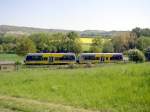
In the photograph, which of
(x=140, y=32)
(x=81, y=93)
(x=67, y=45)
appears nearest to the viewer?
(x=81, y=93)

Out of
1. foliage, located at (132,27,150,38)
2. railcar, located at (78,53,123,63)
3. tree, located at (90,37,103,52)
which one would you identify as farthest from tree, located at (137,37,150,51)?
railcar, located at (78,53,123,63)

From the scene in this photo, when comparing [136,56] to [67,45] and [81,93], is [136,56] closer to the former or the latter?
[67,45]

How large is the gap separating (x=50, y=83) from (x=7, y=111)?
10.6 meters

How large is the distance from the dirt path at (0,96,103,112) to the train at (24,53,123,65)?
34873 millimetres

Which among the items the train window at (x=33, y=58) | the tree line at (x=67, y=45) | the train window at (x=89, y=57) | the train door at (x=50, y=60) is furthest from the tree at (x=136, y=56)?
the train window at (x=33, y=58)

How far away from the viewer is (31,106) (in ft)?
64.3

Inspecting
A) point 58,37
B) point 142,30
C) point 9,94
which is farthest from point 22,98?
point 142,30

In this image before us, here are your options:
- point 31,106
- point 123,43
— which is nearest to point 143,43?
point 123,43

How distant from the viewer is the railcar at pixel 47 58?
186 feet

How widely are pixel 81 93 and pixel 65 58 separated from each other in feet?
115

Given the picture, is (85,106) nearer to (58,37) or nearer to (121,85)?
(121,85)

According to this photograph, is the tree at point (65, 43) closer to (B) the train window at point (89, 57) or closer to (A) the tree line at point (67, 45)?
(A) the tree line at point (67, 45)

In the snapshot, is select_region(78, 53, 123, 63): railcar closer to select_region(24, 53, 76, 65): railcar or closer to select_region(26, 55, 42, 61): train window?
select_region(24, 53, 76, 65): railcar

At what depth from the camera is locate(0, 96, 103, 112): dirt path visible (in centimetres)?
1873
